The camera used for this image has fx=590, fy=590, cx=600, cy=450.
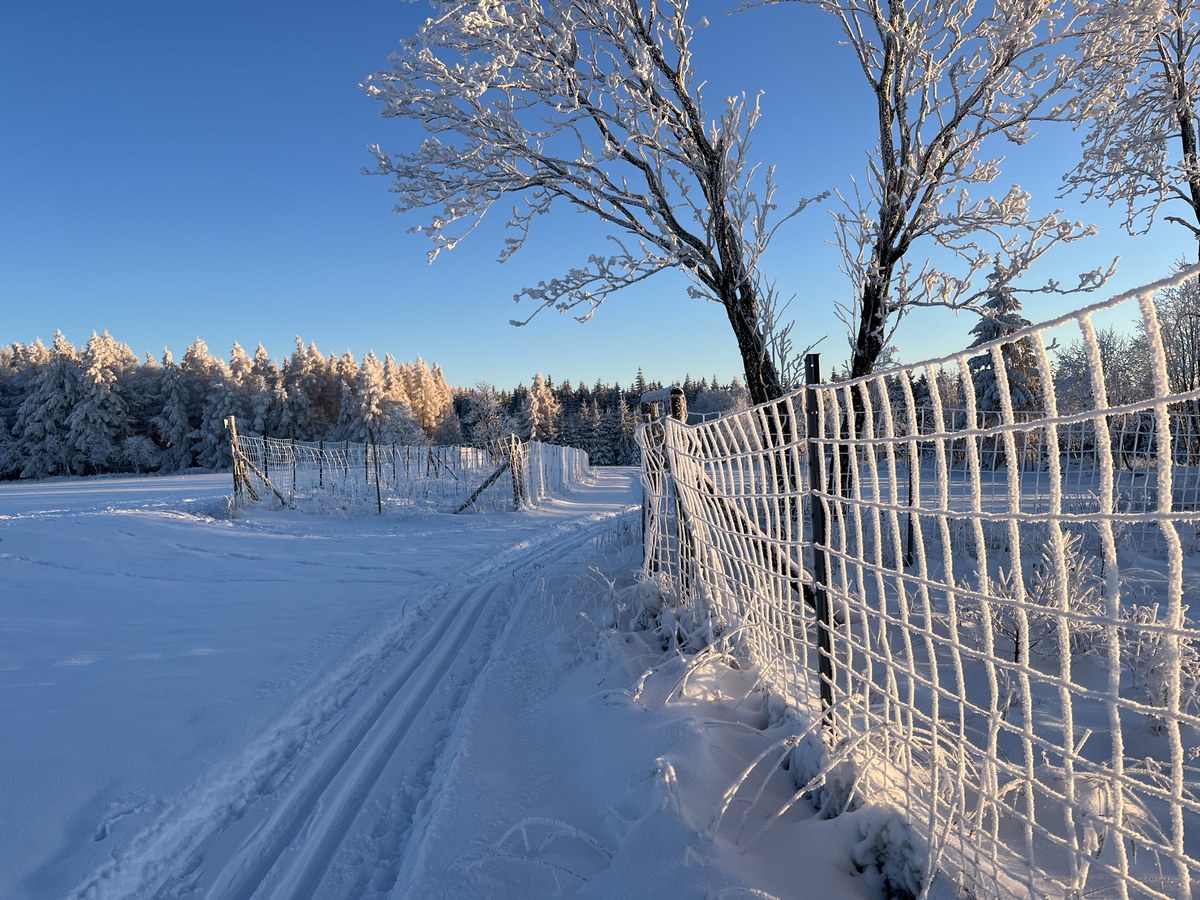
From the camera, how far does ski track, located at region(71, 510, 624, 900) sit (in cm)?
221

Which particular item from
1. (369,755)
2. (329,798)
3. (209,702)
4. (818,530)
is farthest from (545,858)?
(209,702)

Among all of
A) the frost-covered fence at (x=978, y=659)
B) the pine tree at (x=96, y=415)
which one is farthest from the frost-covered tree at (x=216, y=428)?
the frost-covered fence at (x=978, y=659)

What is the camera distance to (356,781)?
2.81m

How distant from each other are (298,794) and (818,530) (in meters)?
2.65

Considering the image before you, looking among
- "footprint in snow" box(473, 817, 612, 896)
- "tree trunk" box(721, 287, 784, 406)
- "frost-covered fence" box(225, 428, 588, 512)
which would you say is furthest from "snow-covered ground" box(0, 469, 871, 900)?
"frost-covered fence" box(225, 428, 588, 512)

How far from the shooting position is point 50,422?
37.8 meters

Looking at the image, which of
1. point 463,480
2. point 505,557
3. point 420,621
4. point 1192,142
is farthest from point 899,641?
point 463,480

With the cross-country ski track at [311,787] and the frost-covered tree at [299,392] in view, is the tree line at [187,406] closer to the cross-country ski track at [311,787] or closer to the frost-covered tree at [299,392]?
the frost-covered tree at [299,392]

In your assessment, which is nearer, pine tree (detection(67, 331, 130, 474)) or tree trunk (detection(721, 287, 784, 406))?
tree trunk (detection(721, 287, 784, 406))

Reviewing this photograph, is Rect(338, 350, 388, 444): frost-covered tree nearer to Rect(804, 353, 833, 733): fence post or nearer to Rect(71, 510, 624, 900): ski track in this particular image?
Rect(71, 510, 624, 900): ski track

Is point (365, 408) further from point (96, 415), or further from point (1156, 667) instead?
point (1156, 667)

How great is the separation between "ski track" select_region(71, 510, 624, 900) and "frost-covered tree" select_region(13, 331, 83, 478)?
1855 inches

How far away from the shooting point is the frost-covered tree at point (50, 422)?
37.7 m

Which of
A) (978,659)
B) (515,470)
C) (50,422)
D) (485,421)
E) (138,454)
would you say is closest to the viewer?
(978,659)
